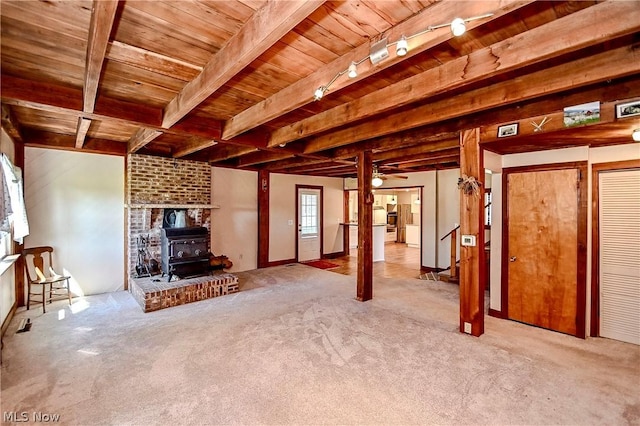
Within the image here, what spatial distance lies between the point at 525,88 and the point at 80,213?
6254 mm

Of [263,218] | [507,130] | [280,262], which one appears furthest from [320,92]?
[280,262]

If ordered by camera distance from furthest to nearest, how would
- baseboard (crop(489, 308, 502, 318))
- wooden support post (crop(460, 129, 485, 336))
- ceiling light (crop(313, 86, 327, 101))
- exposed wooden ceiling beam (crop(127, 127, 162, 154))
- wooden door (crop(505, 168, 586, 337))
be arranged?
baseboard (crop(489, 308, 502, 318)) < exposed wooden ceiling beam (crop(127, 127, 162, 154)) < wooden door (crop(505, 168, 586, 337)) < wooden support post (crop(460, 129, 485, 336)) < ceiling light (crop(313, 86, 327, 101))

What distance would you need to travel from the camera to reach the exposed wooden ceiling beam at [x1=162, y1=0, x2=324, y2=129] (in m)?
1.48

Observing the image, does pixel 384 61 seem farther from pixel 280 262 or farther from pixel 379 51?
pixel 280 262

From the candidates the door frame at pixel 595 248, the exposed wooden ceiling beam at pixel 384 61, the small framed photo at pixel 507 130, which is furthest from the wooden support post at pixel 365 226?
the door frame at pixel 595 248

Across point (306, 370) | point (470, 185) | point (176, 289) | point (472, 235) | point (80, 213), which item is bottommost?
point (306, 370)

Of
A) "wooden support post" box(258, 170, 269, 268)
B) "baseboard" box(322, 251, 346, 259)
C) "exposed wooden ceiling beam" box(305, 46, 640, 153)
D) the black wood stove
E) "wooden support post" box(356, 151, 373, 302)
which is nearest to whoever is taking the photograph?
"exposed wooden ceiling beam" box(305, 46, 640, 153)

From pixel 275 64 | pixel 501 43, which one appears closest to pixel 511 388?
pixel 501 43

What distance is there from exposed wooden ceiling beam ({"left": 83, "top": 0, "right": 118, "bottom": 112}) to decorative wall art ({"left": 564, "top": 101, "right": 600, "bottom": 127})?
340 centimetres

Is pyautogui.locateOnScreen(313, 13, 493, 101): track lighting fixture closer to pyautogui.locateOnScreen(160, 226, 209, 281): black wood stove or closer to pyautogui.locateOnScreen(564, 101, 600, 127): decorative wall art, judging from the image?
pyautogui.locateOnScreen(564, 101, 600, 127): decorative wall art

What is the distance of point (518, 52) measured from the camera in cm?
188

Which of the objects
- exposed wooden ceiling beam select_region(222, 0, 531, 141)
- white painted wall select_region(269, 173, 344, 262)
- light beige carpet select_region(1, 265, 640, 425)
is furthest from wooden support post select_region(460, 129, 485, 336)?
white painted wall select_region(269, 173, 344, 262)

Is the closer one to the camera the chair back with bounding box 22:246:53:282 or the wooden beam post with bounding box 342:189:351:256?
the chair back with bounding box 22:246:53:282

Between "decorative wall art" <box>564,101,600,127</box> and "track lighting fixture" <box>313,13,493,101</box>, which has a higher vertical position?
"track lighting fixture" <box>313,13,493,101</box>
